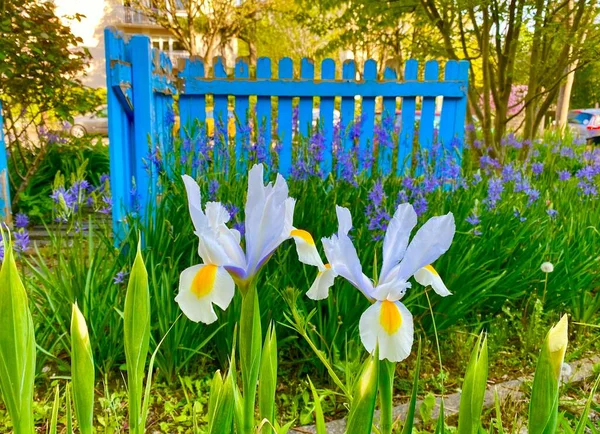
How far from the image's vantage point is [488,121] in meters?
5.68

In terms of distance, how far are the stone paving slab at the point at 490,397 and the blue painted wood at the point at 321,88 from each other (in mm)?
2726

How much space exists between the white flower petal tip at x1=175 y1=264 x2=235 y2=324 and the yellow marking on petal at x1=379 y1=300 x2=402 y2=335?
0.23 m

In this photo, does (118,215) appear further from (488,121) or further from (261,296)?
(488,121)

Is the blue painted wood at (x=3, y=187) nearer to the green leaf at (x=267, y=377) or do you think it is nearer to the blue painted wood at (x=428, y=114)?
the green leaf at (x=267, y=377)

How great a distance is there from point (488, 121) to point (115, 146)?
429 centimetres

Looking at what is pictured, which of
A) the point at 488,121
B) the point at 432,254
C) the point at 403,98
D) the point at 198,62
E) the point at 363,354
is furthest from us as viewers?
the point at 488,121

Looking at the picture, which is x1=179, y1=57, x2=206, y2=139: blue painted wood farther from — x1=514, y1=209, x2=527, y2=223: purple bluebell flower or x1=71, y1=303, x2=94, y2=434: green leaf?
x1=71, y1=303, x2=94, y2=434: green leaf

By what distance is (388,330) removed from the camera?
771 millimetres

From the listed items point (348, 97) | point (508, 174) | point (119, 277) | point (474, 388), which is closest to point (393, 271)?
point (474, 388)

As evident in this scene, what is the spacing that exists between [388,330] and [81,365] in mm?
430

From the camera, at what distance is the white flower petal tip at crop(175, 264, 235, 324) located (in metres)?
0.81

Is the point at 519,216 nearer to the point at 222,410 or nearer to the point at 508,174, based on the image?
the point at 508,174

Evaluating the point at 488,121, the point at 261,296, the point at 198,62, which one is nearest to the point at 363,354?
the point at 261,296

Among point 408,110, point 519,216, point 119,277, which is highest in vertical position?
point 408,110
